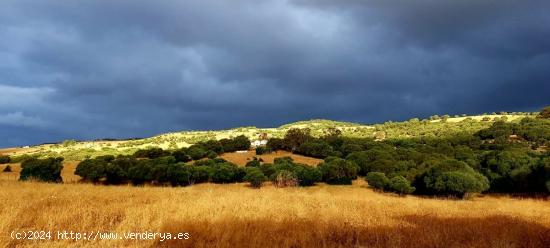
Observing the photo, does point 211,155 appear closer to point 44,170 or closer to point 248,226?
point 44,170

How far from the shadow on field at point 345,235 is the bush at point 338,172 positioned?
160 feet

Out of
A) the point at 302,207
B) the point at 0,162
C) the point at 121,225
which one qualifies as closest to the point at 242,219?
the point at 121,225

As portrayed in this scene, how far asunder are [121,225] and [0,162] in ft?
305

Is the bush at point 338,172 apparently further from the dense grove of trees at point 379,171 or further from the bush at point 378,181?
the bush at point 378,181

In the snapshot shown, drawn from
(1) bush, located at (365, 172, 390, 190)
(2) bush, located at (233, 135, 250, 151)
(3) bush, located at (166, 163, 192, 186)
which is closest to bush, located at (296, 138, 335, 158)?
(2) bush, located at (233, 135, 250, 151)

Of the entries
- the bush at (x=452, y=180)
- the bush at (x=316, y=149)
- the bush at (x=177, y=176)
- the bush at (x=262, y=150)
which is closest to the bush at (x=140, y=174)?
the bush at (x=177, y=176)

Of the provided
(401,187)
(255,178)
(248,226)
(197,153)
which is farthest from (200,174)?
(248,226)

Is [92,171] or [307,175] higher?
[92,171]

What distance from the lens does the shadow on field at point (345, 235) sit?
10.2 m

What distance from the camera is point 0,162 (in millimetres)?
87312

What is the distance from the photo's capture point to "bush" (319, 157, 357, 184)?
62.3 m

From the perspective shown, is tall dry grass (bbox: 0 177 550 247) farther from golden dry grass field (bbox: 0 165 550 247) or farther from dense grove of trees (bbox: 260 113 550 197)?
dense grove of trees (bbox: 260 113 550 197)

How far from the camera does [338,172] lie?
2491 inches

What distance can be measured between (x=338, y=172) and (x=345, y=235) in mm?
52169
